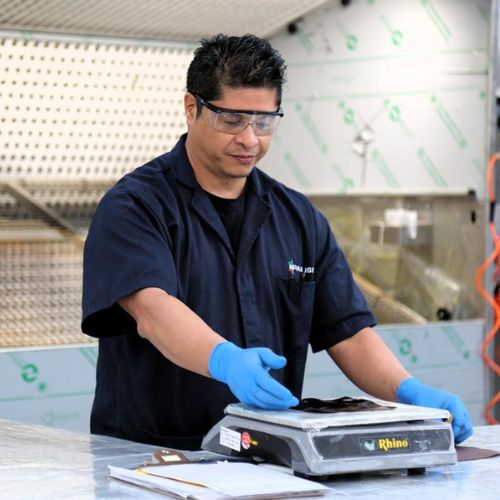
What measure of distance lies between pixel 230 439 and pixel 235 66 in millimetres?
752

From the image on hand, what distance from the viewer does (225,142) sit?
7.25ft

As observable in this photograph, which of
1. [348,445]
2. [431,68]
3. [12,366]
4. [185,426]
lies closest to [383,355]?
[185,426]

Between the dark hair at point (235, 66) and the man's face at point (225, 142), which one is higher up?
the dark hair at point (235, 66)

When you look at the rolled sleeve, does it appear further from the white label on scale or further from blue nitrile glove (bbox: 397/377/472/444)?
blue nitrile glove (bbox: 397/377/472/444)

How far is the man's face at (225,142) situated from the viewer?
2.20m

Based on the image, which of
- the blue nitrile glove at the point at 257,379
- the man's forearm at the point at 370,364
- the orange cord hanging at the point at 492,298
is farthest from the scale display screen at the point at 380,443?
the orange cord hanging at the point at 492,298

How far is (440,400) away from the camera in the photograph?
2.12m

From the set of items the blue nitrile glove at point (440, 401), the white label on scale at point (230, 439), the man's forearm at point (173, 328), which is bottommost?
the white label on scale at point (230, 439)

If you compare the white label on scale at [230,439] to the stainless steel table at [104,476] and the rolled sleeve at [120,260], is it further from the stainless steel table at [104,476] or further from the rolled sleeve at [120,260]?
the rolled sleeve at [120,260]

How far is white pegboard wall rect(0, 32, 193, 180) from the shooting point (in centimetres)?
352

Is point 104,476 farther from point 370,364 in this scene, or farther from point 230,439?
point 370,364

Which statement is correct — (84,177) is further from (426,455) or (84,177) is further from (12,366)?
(426,455)

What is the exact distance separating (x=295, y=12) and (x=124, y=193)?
196cm

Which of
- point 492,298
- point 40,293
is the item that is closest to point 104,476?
point 40,293
